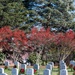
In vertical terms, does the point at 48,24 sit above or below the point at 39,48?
above

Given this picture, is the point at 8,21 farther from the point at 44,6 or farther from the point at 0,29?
the point at 44,6

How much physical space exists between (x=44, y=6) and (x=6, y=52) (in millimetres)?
8811

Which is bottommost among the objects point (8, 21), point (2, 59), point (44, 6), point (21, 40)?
point (2, 59)

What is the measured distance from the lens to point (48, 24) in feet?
131

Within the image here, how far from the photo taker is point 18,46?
34344mm

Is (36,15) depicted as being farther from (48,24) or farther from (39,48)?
(39,48)

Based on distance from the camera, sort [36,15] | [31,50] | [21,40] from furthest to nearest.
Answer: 1. [36,15]
2. [31,50]
3. [21,40]

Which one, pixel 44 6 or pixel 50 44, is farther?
pixel 44 6

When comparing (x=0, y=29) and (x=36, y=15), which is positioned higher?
(x=36, y=15)

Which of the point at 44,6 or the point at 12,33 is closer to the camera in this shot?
the point at 12,33

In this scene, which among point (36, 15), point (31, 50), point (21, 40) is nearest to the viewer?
point (21, 40)

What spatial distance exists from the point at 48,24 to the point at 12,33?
25.0ft

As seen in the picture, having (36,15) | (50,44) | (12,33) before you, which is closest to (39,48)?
(50,44)

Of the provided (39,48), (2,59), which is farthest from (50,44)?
(2,59)
